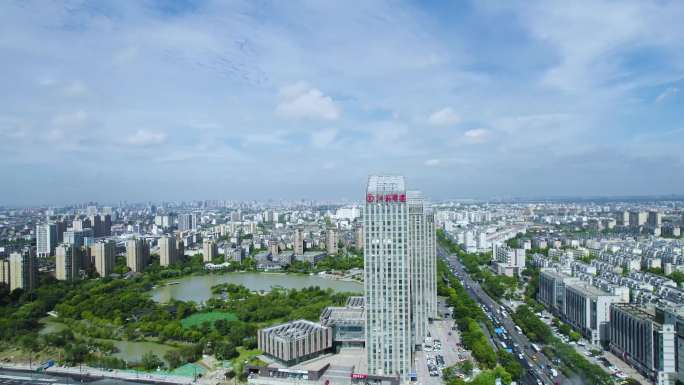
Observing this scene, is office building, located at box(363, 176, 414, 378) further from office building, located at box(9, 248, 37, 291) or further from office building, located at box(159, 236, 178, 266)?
office building, located at box(159, 236, 178, 266)

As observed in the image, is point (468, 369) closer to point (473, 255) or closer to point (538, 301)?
point (538, 301)

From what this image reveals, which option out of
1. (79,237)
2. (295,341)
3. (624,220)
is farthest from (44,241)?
(624,220)

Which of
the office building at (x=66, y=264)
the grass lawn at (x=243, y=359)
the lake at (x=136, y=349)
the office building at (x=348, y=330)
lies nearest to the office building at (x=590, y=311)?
the office building at (x=348, y=330)

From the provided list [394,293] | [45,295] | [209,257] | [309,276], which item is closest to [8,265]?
[45,295]

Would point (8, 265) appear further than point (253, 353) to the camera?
Yes

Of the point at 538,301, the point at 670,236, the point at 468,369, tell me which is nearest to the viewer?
the point at 468,369

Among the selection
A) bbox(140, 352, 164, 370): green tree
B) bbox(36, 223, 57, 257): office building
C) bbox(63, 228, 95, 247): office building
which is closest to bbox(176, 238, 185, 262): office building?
bbox(63, 228, 95, 247): office building
